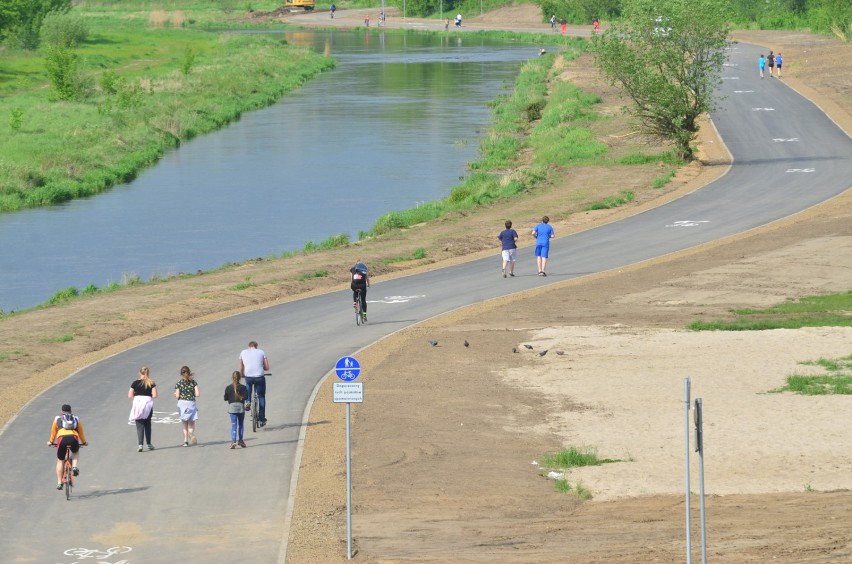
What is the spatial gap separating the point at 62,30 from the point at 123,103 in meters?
54.6

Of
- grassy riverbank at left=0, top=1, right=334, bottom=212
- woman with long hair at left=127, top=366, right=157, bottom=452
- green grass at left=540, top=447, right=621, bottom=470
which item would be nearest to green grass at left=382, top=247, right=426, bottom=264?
grassy riverbank at left=0, top=1, right=334, bottom=212

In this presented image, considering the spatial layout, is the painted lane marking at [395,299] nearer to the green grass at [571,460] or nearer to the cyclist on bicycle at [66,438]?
the green grass at [571,460]

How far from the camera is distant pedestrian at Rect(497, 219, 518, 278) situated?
41.2 meters

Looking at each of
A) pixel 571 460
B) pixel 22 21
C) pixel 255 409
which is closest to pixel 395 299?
pixel 255 409

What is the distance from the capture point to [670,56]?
208ft

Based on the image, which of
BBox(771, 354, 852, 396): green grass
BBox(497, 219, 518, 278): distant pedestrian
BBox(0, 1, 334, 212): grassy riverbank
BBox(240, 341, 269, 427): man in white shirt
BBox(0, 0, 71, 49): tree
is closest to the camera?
BBox(240, 341, 269, 427): man in white shirt

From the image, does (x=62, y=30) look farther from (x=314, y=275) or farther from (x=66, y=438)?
(x=66, y=438)

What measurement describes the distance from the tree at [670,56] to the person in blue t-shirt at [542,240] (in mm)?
23461

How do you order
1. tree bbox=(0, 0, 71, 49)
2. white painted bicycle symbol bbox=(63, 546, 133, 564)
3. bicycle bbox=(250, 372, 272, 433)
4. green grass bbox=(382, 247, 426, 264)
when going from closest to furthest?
white painted bicycle symbol bbox=(63, 546, 133, 564), bicycle bbox=(250, 372, 272, 433), green grass bbox=(382, 247, 426, 264), tree bbox=(0, 0, 71, 49)

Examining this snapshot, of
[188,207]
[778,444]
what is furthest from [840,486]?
[188,207]

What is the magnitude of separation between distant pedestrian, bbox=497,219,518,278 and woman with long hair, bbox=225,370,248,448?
17167 millimetres

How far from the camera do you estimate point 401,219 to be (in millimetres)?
56406

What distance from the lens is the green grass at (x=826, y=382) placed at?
95.0 feet

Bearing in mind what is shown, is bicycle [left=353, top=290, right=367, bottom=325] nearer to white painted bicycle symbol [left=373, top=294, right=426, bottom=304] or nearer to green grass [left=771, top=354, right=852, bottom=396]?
white painted bicycle symbol [left=373, top=294, right=426, bottom=304]
